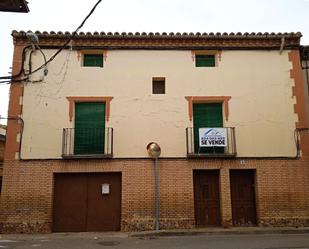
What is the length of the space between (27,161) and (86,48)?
4550mm

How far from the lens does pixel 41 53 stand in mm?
12898

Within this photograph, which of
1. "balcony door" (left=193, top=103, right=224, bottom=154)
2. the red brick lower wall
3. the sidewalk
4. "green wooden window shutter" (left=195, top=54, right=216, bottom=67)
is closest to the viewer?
the sidewalk

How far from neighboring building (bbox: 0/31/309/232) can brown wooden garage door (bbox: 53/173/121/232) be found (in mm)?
34

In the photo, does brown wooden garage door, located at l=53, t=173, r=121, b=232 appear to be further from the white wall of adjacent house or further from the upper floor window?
the upper floor window

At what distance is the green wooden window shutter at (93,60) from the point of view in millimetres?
13188

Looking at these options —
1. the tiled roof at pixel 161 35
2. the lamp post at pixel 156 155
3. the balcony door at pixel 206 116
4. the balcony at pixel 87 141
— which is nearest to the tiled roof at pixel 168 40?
the tiled roof at pixel 161 35

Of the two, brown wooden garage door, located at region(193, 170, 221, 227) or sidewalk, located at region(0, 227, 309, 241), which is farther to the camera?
brown wooden garage door, located at region(193, 170, 221, 227)

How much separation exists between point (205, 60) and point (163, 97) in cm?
227

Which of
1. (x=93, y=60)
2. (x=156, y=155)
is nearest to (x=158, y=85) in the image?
(x=93, y=60)

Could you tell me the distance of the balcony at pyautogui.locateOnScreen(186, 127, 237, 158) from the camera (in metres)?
12.3

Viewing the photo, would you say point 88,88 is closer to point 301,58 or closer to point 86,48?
point 86,48

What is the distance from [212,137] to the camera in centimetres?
1234

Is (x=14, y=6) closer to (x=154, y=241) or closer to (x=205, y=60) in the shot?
(x=154, y=241)

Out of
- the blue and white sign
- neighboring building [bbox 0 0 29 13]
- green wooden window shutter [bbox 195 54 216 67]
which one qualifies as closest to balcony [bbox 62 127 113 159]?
the blue and white sign
